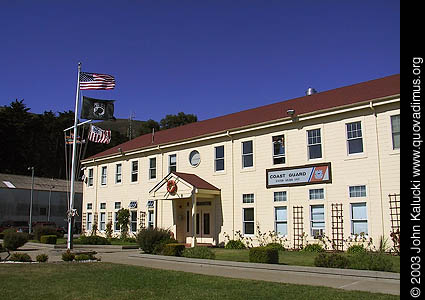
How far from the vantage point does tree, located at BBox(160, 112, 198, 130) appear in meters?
75.2

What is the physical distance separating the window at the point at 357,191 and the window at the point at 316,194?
4.94 feet

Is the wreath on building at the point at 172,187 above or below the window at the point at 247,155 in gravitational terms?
below

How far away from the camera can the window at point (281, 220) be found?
22.0 metres

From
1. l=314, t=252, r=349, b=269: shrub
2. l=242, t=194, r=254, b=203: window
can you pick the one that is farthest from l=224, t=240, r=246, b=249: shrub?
l=314, t=252, r=349, b=269: shrub

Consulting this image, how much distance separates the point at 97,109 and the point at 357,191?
550 inches

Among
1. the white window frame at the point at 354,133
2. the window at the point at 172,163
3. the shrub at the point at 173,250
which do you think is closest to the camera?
the shrub at the point at 173,250

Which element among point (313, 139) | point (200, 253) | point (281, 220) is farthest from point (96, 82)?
point (281, 220)

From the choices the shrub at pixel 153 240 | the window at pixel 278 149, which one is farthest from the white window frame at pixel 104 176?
the window at pixel 278 149

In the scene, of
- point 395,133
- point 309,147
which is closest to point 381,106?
point 395,133

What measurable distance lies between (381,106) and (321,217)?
6053mm

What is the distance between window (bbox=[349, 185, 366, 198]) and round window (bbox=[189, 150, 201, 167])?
10971mm

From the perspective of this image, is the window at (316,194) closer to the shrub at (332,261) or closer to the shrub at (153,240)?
the shrub at (153,240)

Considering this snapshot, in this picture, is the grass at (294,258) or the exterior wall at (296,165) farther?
the exterior wall at (296,165)

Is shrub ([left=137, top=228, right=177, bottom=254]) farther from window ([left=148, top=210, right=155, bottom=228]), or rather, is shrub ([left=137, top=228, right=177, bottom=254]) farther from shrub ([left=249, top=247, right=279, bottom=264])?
window ([left=148, top=210, right=155, bottom=228])
